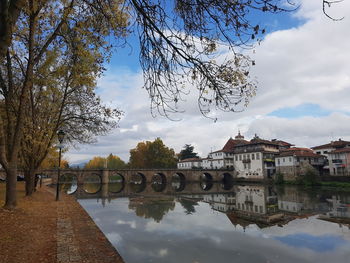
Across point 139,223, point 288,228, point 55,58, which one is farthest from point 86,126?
point 288,228

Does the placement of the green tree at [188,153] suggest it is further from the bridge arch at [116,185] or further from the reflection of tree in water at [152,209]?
the reflection of tree in water at [152,209]

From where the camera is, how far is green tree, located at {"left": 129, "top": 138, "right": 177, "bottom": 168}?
291ft

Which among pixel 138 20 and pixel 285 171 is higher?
pixel 138 20

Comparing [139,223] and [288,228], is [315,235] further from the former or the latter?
[139,223]

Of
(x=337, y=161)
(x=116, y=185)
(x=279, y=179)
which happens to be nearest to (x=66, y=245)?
(x=279, y=179)

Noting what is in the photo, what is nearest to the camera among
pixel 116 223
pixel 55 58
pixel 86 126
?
pixel 55 58

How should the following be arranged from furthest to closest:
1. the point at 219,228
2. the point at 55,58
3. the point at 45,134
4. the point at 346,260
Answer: the point at 45,134 → the point at 219,228 → the point at 55,58 → the point at 346,260

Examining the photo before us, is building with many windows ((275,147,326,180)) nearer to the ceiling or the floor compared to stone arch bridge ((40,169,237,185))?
nearer to the ceiling

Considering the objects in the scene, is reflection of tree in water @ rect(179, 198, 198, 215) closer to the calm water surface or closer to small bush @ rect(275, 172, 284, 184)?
the calm water surface

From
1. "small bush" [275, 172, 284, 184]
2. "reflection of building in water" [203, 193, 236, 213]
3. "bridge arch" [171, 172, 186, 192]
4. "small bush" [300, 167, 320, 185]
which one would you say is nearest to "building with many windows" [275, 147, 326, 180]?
"small bush" [275, 172, 284, 184]

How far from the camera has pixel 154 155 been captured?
9006 cm

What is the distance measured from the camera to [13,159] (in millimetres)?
12320

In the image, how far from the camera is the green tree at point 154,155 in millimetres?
88812

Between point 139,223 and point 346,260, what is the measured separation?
10.8 m
